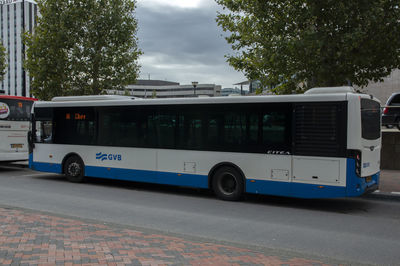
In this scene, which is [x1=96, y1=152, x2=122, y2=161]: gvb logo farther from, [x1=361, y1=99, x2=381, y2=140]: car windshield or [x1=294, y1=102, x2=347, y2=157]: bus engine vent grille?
[x1=361, y1=99, x2=381, y2=140]: car windshield

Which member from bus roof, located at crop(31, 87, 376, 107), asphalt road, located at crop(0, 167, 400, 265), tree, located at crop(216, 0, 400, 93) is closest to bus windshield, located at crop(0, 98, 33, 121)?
bus roof, located at crop(31, 87, 376, 107)

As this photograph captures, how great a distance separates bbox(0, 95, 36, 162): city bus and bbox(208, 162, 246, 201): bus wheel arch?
9.57 m

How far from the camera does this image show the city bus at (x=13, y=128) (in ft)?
52.2

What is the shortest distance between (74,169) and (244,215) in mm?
6807

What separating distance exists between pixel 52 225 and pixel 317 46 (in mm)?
9347

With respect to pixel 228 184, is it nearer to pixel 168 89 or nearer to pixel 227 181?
pixel 227 181

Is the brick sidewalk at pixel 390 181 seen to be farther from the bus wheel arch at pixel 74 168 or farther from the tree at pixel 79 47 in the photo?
the tree at pixel 79 47

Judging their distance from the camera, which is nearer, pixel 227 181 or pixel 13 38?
pixel 227 181

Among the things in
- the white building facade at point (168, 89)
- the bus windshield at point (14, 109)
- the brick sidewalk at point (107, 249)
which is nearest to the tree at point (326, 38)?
the brick sidewalk at point (107, 249)

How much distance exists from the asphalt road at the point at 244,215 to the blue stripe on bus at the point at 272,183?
371mm

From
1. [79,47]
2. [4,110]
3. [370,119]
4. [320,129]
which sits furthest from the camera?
[79,47]

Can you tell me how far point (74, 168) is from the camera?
13086mm

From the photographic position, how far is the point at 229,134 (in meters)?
A: 10.0

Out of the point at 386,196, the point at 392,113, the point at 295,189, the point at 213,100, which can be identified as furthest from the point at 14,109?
the point at 392,113
